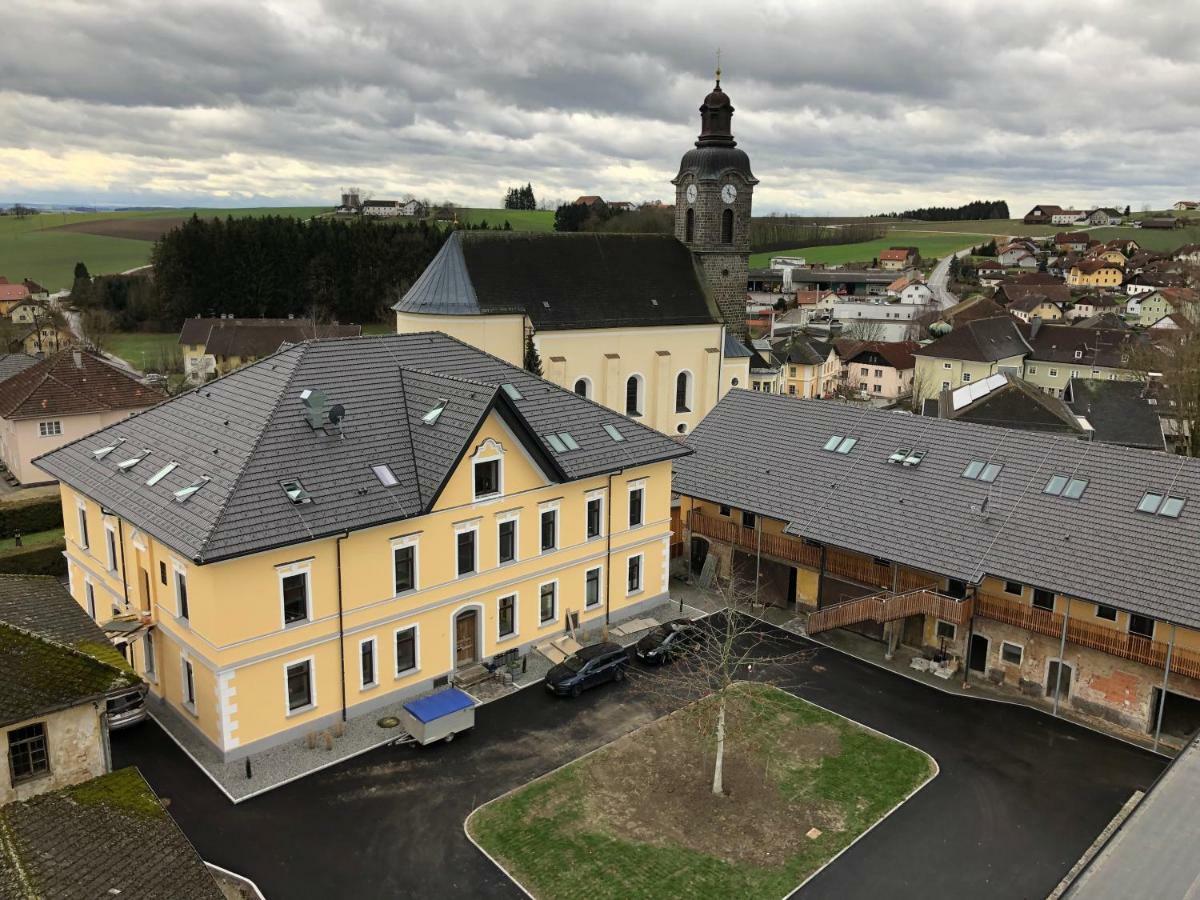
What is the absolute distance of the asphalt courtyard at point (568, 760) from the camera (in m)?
19.3

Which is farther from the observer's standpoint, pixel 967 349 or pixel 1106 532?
pixel 967 349

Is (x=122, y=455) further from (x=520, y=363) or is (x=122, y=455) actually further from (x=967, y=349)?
(x=967, y=349)

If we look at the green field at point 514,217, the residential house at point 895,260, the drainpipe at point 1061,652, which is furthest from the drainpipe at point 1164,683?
the residential house at point 895,260

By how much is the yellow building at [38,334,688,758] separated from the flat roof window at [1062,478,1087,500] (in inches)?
518

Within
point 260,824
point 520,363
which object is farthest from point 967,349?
point 260,824

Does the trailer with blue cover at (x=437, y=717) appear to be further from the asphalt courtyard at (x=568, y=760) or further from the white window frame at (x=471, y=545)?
the white window frame at (x=471, y=545)

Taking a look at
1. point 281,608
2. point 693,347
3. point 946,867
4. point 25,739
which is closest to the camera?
point 25,739

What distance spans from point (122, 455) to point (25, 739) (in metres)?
12.2

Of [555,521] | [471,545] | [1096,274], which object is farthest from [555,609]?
[1096,274]

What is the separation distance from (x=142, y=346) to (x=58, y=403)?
5842cm

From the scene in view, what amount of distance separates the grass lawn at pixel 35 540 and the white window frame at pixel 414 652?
65.0 feet

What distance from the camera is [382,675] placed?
25.7m

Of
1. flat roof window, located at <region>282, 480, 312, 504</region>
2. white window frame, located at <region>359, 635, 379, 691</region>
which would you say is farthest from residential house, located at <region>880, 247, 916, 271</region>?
flat roof window, located at <region>282, 480, 312, 504</region>

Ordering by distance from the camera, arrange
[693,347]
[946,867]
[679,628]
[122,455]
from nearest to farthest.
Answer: [946,867]
[122,455]
[679,628]
[693,347]
